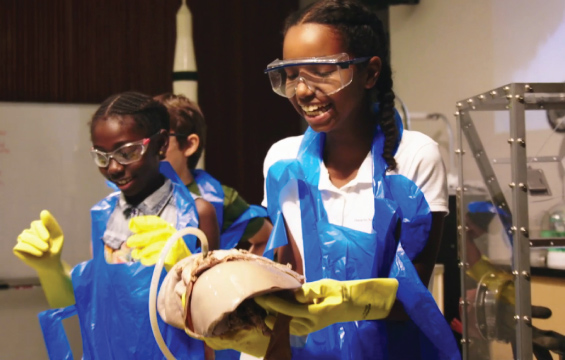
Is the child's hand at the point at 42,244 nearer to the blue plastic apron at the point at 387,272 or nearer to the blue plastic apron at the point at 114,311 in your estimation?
the blue plastic apron at the point at 114,311

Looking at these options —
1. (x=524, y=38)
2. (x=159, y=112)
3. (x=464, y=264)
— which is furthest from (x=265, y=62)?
(x=464, y=264)

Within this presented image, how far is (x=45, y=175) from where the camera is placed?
3.60m

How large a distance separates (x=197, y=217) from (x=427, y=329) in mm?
641

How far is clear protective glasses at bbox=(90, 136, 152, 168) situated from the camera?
1486 millimetres

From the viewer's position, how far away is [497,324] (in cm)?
128

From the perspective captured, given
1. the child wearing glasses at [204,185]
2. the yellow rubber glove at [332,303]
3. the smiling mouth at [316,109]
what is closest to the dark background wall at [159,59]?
the child wearing glasses at [204,185]

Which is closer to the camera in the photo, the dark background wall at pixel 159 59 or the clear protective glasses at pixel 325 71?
the clear protective glasses at pixel 325 71

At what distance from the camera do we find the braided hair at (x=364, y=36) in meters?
1.12

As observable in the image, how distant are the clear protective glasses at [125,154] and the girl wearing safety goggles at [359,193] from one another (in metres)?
0.45

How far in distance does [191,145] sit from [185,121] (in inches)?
3.1

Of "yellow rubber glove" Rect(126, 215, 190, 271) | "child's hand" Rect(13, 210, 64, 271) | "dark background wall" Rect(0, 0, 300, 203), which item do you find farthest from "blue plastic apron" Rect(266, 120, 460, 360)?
"dark background wall" Rect(0, 0, 300, 203)

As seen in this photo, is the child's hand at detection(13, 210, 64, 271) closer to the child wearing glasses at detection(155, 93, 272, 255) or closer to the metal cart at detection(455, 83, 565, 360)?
the child wearing glasses at detection(155, 93, 272, 255)

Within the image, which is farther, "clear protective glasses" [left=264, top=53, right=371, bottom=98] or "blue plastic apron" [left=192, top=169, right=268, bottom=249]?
"blue plastic apron" [left=192, top=169, right=268, bottom=249]

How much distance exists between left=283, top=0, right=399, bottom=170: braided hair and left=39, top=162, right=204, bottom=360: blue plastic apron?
547 millimetres
